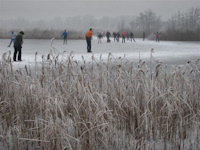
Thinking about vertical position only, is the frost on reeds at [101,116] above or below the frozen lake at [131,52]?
below

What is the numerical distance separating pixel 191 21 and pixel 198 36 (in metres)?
47.8

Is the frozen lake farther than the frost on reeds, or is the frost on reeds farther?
the frozen lake

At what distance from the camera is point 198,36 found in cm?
3275

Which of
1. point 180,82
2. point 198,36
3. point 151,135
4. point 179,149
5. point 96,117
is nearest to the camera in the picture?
point 96,117

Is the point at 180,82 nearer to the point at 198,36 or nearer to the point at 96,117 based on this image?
the point at 96,117

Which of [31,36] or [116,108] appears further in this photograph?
[31,36]

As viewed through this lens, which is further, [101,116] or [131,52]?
[131,52]

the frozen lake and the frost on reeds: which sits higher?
the frozen lake

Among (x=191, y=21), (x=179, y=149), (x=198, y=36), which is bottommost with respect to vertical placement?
(x=179, y=149)

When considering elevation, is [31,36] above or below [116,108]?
above

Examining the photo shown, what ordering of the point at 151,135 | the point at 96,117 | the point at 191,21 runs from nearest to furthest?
1. the point at 96,117
2. the point at 151,135
3. the point at 191,21

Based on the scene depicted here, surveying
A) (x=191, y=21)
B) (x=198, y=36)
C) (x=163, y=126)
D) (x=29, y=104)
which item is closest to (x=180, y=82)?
(x=163, y=126)

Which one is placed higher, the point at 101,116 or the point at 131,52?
the point at 131,52

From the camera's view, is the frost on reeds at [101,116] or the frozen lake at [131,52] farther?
the frozen lake at [131,52]
